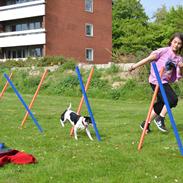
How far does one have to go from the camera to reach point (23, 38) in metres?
45.5

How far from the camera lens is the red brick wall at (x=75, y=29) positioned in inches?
1796

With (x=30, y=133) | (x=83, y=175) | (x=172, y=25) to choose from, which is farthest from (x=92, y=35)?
(x=83, y=175)

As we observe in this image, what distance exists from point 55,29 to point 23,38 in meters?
3.48

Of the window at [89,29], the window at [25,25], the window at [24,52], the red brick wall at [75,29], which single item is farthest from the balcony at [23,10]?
the window at [89,29]

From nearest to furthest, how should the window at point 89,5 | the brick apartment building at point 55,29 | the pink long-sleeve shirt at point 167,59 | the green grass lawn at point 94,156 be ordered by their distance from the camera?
the green grass lawn at point 94,156
the pink long-sleeve shirt at point 167,59
the brick apartment building at point 55,29
the window at point 89,5

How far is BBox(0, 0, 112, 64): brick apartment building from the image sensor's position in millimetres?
45156

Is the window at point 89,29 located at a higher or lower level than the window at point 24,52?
higher

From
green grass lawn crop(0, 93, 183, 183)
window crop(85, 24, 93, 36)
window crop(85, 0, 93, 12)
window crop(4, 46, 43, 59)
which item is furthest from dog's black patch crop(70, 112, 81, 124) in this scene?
window crop(85, 0, 93, 12)

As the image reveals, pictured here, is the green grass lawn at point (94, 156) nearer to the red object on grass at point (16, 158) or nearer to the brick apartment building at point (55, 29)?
the red object on grass at point (16, 158)

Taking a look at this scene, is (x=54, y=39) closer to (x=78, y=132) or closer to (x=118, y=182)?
(x=78, y=132)

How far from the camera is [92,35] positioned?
4925 centimetres

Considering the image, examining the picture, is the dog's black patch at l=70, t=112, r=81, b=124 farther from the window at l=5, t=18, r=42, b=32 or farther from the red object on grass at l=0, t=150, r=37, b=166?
the window at l=5, t=18, r=42, b=32

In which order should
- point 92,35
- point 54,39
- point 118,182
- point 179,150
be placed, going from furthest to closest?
point 92,35 < point 54,39 < point 179,150 < point 118,182

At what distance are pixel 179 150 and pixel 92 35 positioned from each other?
140 ft
